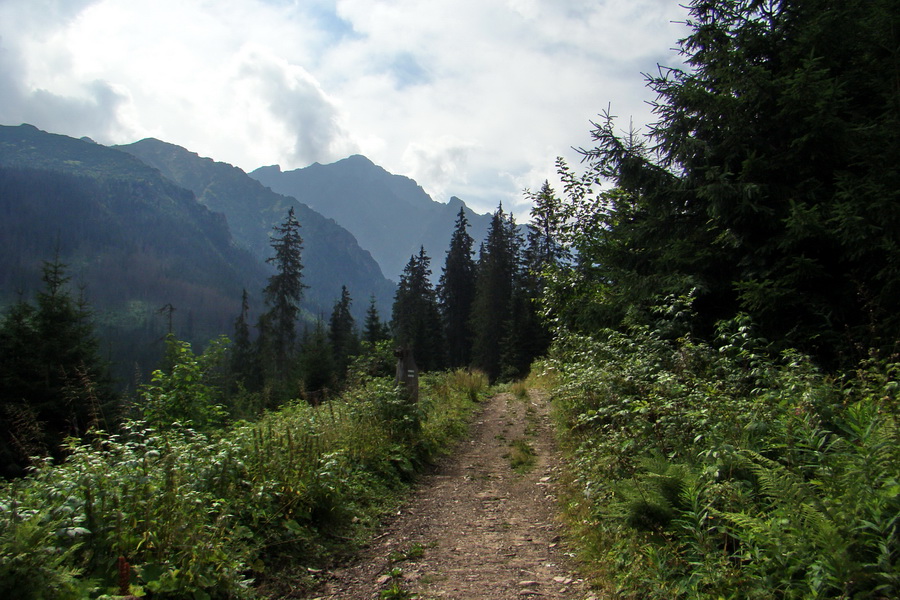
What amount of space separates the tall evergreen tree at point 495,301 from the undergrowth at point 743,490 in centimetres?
3639

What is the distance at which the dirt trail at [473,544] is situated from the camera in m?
3.96

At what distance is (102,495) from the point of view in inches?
133

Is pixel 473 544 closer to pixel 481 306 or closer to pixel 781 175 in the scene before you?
pixel 781 175

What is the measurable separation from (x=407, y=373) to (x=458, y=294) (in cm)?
4328

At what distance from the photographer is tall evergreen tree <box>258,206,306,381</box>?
4519 centimetres

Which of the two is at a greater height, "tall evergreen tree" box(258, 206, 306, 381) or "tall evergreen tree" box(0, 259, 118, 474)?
"tall evergreen tree" box(258, 206, 306, 381)

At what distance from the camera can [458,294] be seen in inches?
2076

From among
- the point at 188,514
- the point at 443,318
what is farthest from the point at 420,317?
the point at 188,514

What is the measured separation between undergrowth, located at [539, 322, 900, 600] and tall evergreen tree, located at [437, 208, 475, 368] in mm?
46414

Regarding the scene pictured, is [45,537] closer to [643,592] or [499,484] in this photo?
[643,592]

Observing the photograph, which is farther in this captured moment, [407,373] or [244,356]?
Answer: [244,356]

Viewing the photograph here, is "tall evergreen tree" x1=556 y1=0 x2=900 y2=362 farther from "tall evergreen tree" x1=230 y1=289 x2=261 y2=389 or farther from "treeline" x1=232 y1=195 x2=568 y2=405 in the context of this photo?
"tall evergreen tree" x1=230 y1=289 x2=261 y2=389

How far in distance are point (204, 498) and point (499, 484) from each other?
437 centimetres

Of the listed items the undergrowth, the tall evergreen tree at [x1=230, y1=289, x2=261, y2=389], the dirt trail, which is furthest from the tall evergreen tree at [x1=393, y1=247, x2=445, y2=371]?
the undergrowth
